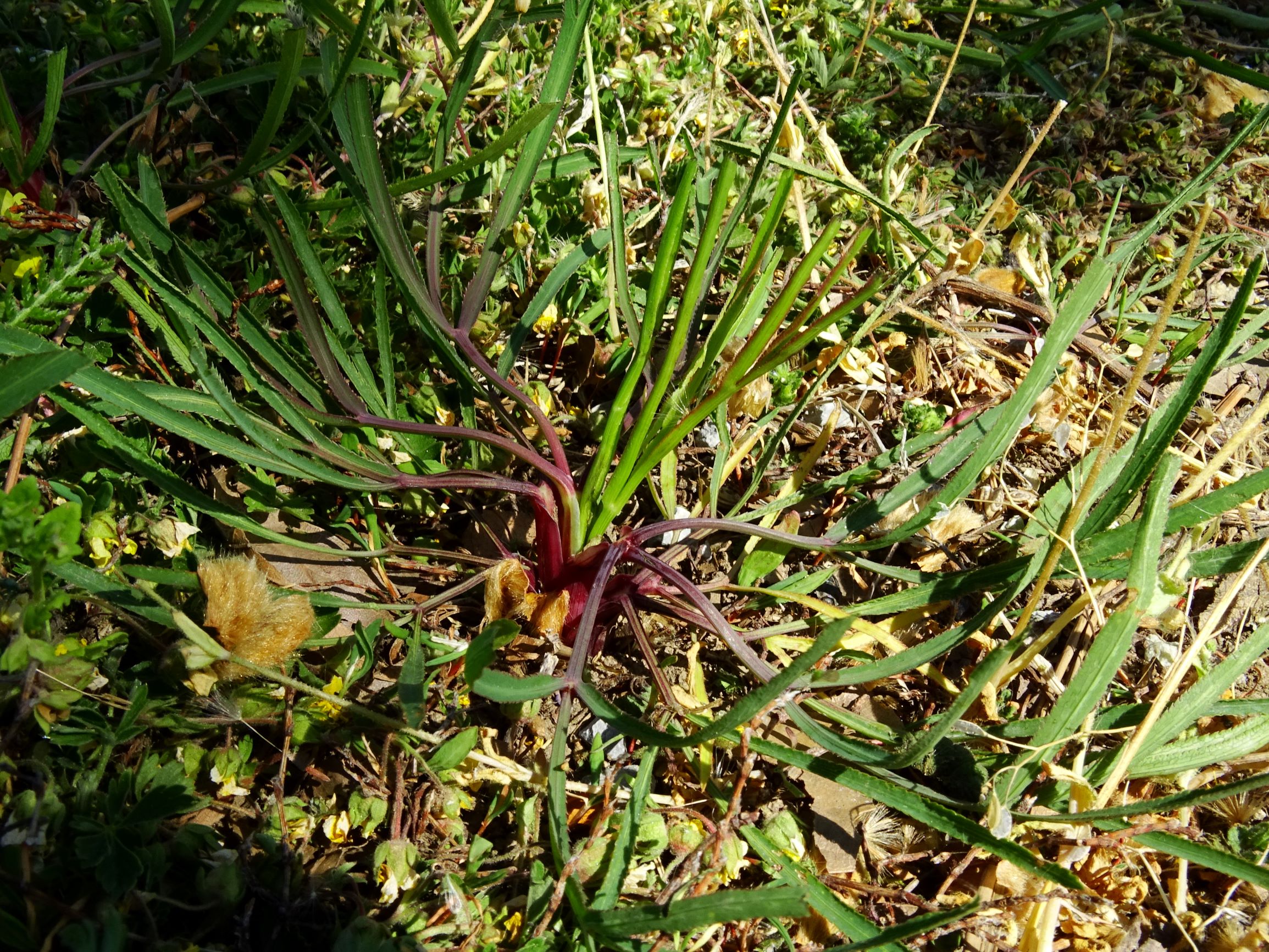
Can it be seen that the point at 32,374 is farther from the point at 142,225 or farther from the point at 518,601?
the point at 518,601

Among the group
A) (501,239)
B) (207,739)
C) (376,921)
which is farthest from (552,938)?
(501,239)

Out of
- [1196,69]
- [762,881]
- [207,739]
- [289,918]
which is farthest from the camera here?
[1196,69]

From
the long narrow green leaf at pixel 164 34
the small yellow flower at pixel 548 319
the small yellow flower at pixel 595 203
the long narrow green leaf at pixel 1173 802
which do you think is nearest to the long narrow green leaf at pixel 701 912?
the long narrow green leaf at pixel 1173 802

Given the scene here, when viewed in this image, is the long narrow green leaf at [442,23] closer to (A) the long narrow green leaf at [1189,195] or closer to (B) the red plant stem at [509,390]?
(B) the red plant stem at [509,390]

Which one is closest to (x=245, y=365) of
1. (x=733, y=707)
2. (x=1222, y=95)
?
(x=733, y=707)

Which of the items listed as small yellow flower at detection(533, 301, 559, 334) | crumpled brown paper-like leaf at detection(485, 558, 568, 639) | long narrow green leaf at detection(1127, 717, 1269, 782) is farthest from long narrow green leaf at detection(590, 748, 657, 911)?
small yellow flower at detection(533, 301, 559, 334)

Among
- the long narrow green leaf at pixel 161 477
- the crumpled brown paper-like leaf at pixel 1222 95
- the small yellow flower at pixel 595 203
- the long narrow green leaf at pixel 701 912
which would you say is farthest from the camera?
the crumpled brown paper-like leaf at pixel 1222 95

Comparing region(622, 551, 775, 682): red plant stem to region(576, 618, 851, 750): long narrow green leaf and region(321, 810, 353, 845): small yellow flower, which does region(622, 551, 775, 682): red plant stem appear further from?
region(321, 810, 353, 845): small yellow flower

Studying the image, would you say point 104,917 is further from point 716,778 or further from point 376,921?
point 716,778
